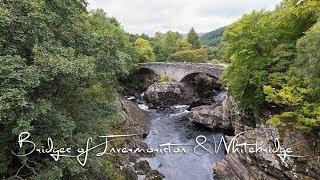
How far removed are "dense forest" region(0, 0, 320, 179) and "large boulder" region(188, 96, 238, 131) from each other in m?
6.57

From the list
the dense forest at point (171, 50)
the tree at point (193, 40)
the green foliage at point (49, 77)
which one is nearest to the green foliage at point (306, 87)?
A: the green foliage at point (49, 77)

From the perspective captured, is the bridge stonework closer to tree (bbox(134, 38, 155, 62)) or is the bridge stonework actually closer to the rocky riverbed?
the rocky riverbed

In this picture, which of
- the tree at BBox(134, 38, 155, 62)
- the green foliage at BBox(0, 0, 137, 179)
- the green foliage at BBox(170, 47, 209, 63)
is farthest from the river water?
the green foliage at BBox(170, 47, 209, 63)

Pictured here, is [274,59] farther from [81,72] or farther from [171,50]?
[171,50]

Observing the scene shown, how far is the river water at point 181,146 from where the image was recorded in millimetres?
26609

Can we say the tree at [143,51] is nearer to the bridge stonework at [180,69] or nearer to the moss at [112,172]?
the bridge stonework at [180,69]

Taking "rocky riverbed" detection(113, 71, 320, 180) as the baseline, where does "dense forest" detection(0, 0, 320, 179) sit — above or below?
above

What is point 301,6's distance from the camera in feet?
77.8

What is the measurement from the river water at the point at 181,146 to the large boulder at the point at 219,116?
0.86 meters

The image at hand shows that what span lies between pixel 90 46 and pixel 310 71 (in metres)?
11.5

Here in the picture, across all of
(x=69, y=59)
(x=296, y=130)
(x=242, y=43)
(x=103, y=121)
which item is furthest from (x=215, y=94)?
(x=69, y=59)

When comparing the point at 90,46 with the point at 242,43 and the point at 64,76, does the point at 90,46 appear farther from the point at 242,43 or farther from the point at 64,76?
the point at 242,43

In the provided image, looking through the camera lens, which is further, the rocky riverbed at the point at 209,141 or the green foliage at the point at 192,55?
the green foliage at the point at 192,55

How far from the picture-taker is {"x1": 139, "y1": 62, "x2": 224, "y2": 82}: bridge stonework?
4638 cm
